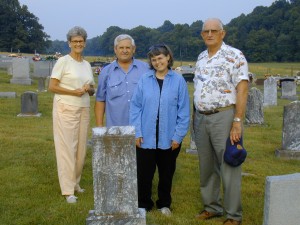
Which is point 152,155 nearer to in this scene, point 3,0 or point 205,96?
point 205,96

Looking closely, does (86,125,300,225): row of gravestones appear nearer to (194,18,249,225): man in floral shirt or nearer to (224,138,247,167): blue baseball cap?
(224,138,247,167): blue baseball cap

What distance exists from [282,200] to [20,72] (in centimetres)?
1992

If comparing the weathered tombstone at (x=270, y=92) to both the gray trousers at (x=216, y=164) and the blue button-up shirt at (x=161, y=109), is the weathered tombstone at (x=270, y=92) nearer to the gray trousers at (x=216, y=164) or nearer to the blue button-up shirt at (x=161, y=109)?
the gray trousers at (x=216, y=164)

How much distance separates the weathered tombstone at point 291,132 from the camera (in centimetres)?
848

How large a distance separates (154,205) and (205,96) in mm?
1600

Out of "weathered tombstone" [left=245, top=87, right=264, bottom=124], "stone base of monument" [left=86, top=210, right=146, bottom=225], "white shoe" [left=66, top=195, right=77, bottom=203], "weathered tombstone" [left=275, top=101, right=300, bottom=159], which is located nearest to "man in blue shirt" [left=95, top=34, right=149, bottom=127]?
"white shoe" [left=66, top=195, right=77, bottom=203]

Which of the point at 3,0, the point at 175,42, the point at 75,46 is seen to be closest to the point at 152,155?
the point at 75,46

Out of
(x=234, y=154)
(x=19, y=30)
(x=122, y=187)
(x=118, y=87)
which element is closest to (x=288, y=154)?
(x=234, y=154)

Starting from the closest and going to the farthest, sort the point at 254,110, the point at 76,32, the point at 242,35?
the point at 76,32
the point at 254,110
the point at 242,35

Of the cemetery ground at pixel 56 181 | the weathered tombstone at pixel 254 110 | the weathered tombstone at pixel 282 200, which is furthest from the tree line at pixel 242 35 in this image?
the weathered tombstone at pixel 282 200

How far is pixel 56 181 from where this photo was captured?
20.6ft

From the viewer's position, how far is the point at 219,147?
4.57 meters

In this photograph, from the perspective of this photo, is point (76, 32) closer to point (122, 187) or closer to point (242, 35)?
point (122, 187)

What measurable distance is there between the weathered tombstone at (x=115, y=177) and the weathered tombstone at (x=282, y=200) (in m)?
1.10
